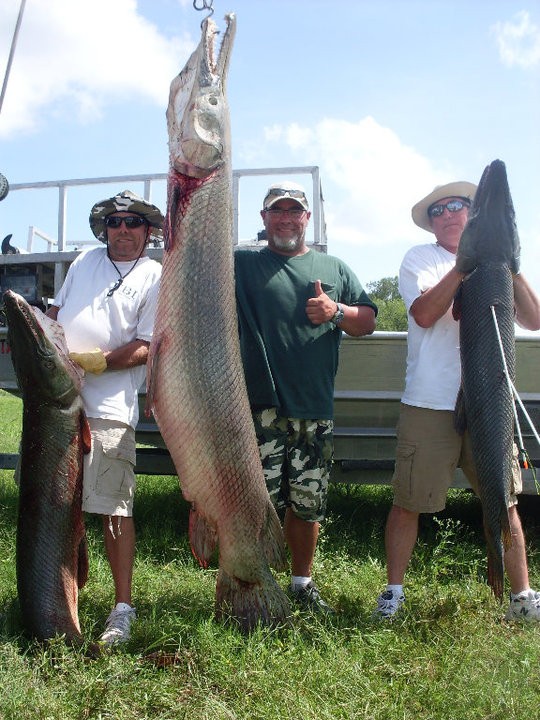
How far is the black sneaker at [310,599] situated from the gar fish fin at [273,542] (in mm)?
688

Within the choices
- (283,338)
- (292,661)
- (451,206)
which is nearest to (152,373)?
(283,338)

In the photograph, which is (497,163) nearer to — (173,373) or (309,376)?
(309,376)

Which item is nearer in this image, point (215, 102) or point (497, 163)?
point (215, 102)

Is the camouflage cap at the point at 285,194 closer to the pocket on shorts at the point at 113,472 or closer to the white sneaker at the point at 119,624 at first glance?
the pocket on shorts at the point at 113,472

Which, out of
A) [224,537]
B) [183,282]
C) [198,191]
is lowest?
[224,537]

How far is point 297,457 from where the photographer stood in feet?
13.2

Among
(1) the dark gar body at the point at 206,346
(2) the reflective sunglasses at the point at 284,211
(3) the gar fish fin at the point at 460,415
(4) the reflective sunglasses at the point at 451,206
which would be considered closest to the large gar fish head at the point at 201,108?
(1) the dark gar body at the point at 206,346

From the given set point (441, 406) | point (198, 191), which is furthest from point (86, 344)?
point (441, 406)

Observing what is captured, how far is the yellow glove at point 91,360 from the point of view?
3.55m

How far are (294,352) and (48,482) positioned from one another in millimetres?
1486

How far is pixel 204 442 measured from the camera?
3.24m

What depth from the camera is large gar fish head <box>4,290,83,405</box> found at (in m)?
3.32

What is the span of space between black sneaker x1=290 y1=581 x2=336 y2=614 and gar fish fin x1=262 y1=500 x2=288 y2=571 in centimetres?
69

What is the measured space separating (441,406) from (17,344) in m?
2.30
